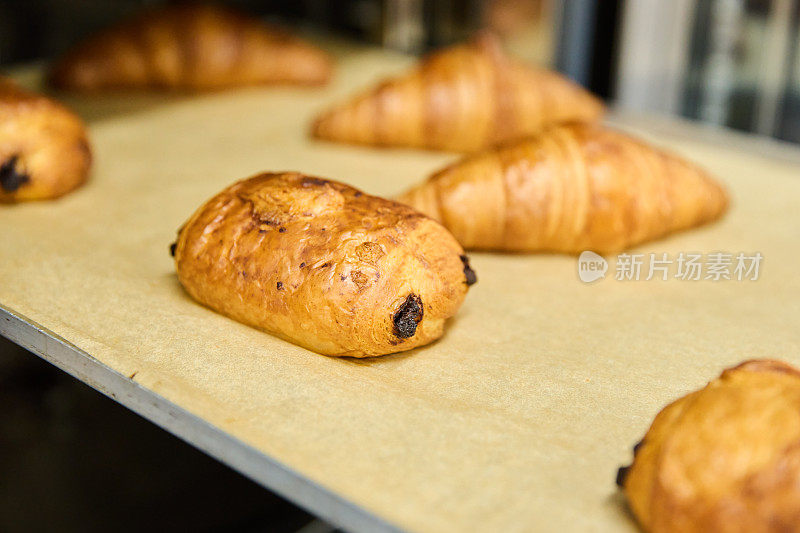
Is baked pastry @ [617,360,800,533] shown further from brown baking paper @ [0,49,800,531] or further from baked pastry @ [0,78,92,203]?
baked pastry @ [0,78,92,203]

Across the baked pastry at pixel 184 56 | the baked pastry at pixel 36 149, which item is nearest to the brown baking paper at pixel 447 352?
the baked pastry at pixel 36 149

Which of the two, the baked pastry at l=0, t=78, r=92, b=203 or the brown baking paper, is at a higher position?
the baked pastry at l=0, t=78, r=92, b=203

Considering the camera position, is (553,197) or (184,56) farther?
(184,56)

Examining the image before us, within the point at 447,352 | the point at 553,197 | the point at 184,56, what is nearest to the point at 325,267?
the point at 447,352

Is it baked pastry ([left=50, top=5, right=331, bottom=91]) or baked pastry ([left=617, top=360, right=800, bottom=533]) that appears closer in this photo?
baked pastry ([left=617, top=360, right=800, bottom=533])

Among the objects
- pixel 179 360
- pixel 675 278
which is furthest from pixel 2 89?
pixel 675 278

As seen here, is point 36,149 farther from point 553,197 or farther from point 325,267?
point 553,197

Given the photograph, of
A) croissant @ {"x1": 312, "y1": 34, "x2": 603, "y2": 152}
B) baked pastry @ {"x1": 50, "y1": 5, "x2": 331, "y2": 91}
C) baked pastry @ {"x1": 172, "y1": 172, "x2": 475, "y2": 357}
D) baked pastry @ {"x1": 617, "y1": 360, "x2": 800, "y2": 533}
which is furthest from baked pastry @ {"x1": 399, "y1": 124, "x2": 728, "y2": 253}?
baked pastry @ {"x1": 50, "y1": 5, "x2": 331, "y2": 91}
